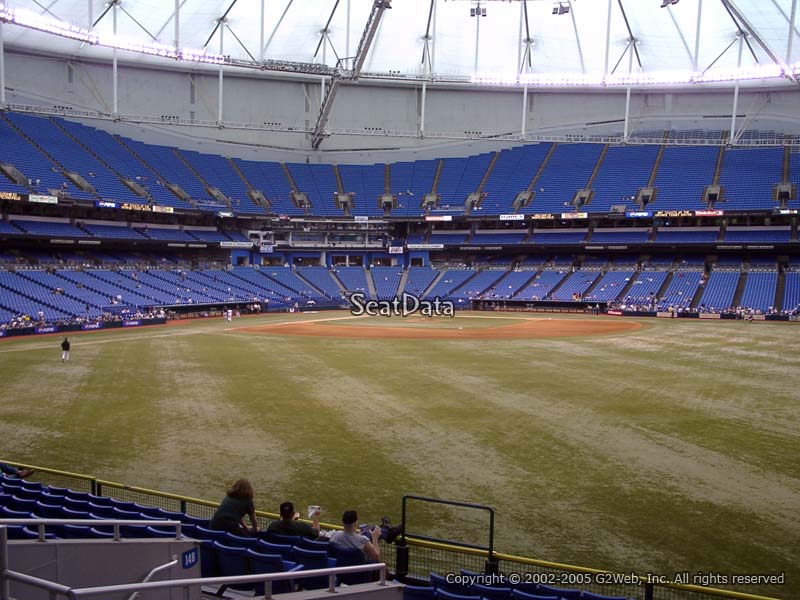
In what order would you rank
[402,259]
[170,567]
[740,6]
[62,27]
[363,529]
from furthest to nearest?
[402,259] < [740,6] < [62,27] < [363,529] < [170,567]

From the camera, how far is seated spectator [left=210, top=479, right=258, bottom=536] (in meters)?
6.97

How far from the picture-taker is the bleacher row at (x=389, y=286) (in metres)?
46.4

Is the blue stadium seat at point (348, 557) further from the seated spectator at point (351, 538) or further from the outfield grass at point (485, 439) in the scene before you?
the outfield grass at point (485, 439)

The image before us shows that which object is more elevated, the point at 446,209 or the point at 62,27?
the point at 62,27

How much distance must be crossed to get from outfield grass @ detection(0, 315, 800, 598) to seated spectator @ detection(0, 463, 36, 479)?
1580 mm

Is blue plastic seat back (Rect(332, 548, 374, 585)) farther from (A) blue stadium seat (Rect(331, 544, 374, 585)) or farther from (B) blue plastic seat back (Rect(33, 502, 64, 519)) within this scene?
(B) blue plastic seat back (Rect(33, 502, 64, 519))

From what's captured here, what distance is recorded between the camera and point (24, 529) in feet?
19.4

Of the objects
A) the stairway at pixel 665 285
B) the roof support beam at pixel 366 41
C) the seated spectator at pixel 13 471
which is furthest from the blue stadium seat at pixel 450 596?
the stairway at pixel 665 285

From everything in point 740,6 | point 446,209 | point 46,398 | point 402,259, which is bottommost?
point 46,398

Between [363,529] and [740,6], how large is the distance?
181 ft

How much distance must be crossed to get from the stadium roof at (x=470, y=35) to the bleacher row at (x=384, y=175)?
9.97 m

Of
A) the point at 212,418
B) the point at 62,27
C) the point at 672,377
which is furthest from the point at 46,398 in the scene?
the point at 62,27

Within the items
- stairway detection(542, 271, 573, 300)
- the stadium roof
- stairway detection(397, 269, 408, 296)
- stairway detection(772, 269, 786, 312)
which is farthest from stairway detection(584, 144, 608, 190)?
stairway detection(397, 269, 408, 296)

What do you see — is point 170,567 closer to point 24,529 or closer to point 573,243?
point 24,529
